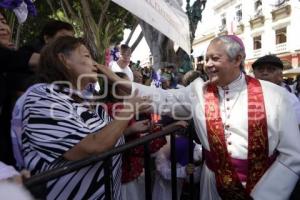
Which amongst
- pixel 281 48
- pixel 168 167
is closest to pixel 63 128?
pixel 168 167

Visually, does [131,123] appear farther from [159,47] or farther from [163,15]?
[159,47]

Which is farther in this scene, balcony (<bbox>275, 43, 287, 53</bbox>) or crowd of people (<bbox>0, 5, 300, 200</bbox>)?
balcony (<bbox>275, 43, 287, 53</bbox>)

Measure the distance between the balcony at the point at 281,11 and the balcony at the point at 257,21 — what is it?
2084 mm

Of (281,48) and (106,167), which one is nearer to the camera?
(106,167)

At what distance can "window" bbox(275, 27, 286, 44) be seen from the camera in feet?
119

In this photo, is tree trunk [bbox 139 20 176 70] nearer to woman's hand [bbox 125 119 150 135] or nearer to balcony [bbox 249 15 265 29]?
woman's hand [bbox 125 119 150 135]

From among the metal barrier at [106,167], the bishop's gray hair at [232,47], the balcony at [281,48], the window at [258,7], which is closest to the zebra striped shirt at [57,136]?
the metal barrier at [106,167]

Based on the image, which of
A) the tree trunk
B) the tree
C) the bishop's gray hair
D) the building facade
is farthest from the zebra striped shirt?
the building facade

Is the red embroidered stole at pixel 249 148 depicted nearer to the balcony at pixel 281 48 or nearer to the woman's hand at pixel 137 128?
the woman's hand at pixel 137 128

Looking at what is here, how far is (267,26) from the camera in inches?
1522

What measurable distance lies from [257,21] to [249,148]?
39.9 m

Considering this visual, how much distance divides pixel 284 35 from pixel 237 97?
35.7 meters

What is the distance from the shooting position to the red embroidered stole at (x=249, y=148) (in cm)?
263

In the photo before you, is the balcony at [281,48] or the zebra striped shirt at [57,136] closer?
the zebra striped shirt at [57,136]
